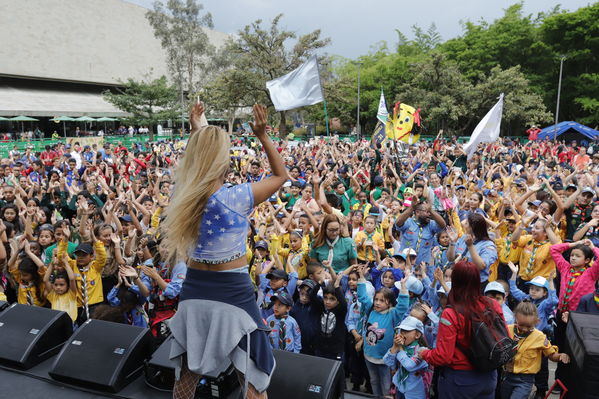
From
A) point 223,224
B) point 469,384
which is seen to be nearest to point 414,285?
point 469,384

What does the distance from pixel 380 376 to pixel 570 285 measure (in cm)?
217

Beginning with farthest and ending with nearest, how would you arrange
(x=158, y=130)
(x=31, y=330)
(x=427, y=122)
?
(x=158, y=130), (x=427, y=122), (x=31, y=330)

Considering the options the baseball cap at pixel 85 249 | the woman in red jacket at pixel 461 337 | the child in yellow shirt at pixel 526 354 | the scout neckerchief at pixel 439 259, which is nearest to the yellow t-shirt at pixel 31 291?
the baseball cap at pixel 85 249

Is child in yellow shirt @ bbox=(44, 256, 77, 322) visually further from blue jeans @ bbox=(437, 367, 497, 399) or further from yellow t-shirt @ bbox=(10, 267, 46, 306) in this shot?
blue jeans @ bbox=(437, 367, 497, 399)

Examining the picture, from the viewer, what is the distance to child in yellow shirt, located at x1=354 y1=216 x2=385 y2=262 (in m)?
5.94

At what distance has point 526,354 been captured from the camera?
3.95 metres

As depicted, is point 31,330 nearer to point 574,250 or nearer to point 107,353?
point 107,353

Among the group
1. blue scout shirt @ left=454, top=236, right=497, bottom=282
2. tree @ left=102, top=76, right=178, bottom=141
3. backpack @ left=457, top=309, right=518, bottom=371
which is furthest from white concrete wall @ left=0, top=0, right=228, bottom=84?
backpack @ left=457, top=309, right=518, bottom=371

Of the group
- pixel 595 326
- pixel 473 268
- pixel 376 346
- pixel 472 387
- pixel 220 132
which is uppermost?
pixel 220 132

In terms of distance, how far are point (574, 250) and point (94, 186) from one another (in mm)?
7891

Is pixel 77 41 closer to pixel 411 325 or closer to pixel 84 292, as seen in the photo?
pixel 84 292

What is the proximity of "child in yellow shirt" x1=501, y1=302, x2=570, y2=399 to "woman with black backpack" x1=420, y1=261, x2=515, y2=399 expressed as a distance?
3.76 ft

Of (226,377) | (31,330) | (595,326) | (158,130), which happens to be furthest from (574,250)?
(158,130)

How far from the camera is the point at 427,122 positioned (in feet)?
119
